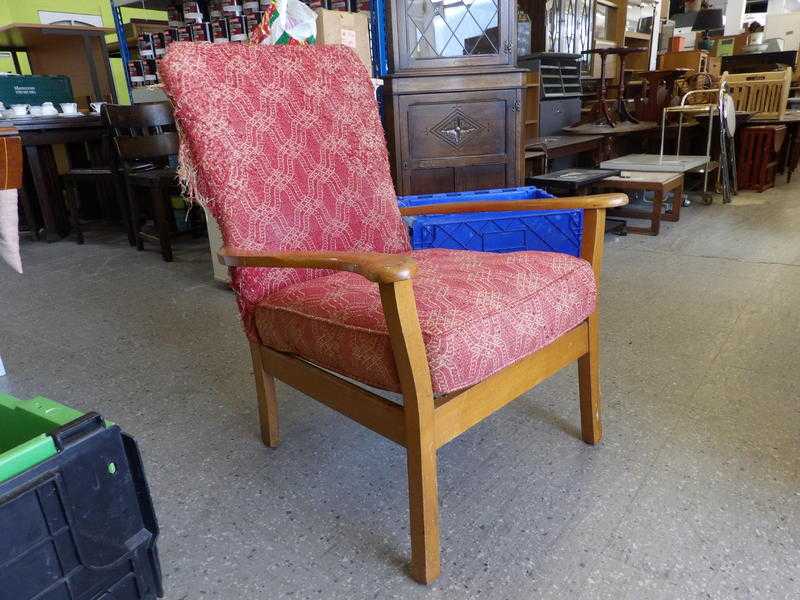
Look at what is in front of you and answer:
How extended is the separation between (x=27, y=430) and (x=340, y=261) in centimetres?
52

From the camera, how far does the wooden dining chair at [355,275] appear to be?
0.91 metres

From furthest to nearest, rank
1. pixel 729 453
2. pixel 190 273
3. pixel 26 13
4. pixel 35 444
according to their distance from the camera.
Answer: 1. pixel 26 13
2. pixel 190 273
3. pixel 729 453
4. pixel 35 444

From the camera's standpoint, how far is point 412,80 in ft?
7.41

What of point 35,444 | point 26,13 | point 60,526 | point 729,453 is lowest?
point 729,453

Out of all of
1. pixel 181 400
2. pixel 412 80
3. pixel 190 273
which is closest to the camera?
pixel 181 400

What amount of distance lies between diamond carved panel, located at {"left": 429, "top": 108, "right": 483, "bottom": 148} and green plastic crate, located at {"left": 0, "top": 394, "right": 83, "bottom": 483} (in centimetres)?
186

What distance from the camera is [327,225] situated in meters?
1.28

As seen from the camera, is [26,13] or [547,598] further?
[26,13]

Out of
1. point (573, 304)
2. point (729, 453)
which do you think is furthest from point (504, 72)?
point (729, 453)

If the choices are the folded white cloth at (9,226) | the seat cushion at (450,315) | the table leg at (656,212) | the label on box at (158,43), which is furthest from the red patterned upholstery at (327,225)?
the label on box at (158,43)

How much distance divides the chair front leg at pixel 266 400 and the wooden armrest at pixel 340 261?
25 cm

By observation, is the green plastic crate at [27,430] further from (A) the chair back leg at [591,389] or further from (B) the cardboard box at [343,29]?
(B) the cardboard box at [343,29]

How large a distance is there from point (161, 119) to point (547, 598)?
282cm

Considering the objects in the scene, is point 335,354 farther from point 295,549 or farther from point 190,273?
point 190,273
